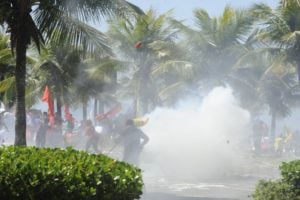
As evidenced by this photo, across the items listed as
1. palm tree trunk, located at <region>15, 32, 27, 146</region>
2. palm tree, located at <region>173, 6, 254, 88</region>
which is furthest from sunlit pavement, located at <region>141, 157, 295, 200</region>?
palm tree, located at <region>173, 6, 254, 88</region>

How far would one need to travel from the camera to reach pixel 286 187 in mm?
8477

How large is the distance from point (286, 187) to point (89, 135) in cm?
1139

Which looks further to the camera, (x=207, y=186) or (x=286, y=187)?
(x=207, y=186)

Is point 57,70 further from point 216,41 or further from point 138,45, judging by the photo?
point 216,41

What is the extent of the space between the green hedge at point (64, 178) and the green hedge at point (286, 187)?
3.04 meters

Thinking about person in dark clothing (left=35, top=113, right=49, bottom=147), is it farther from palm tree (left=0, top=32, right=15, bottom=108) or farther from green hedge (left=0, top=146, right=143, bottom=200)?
green hedge (left=0, top=146, right=143, bottom=200)

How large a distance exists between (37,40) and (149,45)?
1916 cm

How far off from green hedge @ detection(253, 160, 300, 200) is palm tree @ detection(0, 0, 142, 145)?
15.6 feet

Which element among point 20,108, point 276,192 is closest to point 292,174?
point 276,192

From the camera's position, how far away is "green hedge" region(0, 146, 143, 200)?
521cm

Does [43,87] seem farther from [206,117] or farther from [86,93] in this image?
[206,117]

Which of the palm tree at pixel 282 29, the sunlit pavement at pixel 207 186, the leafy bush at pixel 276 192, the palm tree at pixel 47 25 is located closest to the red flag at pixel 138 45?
the palm tree at pixel 282 29

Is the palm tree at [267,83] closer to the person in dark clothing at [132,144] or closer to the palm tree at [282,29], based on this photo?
the palm tree at [282,29]

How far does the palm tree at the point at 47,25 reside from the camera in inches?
439
